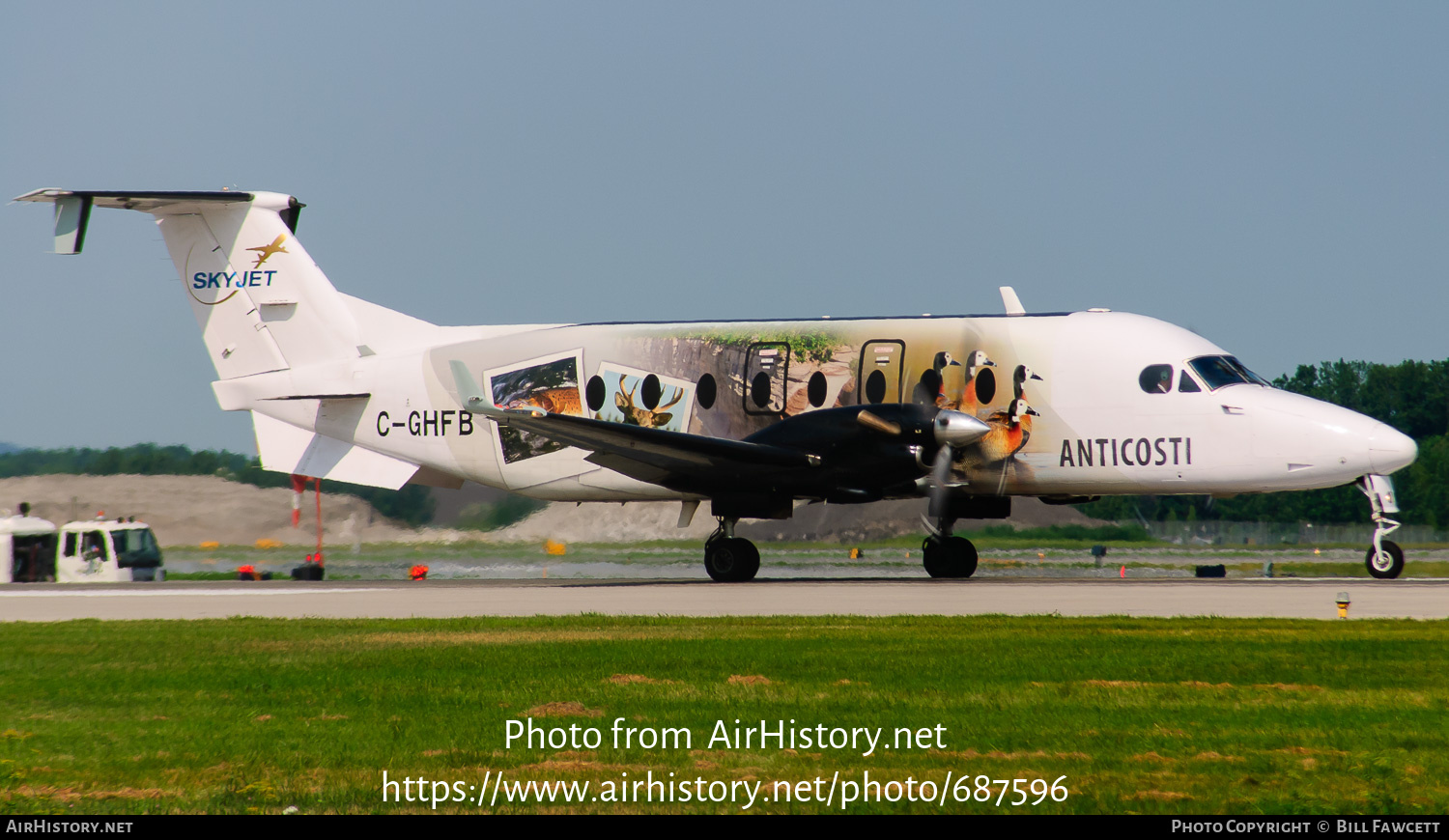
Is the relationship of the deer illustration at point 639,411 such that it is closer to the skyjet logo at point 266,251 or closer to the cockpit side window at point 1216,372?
the skyjet logo at point 266,251

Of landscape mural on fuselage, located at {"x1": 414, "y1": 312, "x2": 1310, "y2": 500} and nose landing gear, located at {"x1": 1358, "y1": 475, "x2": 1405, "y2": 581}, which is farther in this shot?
landscape mural on fuselage, located at {"x1": 414, "y1": 312, "x2": 1310, "y2": 500}

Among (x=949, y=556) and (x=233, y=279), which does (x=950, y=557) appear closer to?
(x=949, y=556)

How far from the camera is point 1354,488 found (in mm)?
27641

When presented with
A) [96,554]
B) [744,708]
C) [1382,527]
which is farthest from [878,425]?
[96,554]

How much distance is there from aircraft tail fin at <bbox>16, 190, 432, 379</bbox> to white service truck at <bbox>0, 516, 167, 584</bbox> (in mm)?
4204

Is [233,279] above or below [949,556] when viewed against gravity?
above

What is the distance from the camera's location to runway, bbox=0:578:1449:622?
16453 millimetres

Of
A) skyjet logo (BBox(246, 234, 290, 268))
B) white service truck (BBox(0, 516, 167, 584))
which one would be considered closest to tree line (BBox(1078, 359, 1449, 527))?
skyjet logo (BBox(246, 234, 290, 268))

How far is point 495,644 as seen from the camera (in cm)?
1307

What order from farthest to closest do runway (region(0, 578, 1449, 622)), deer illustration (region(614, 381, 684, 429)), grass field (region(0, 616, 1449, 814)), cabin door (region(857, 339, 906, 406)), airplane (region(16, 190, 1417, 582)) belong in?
deer illustration (region(614, 381, 684, 429)), cabin door (region(857, 339, 906, 406)), airplane (region(16, 190, 1417, 582)), runway (region(0, 578, 1449, 622)), grass field (region(0, 616, 1449, 814))

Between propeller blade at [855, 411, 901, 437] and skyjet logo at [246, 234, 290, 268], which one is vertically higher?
skyjet logo at [246, 234, 290, 268]

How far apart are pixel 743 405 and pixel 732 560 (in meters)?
2.60

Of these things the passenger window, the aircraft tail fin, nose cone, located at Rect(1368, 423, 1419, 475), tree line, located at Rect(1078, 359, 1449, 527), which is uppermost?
the aircraft tail fin

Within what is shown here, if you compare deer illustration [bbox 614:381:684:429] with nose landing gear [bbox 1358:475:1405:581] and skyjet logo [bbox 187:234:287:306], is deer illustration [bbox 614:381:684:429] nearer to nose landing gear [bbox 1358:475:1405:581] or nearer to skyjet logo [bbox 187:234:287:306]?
skyjet logo [bbox 187:234:287:306]
